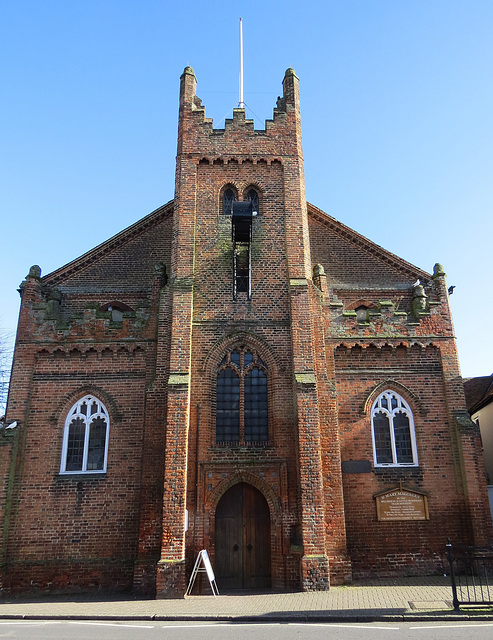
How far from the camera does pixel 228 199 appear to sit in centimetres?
1972

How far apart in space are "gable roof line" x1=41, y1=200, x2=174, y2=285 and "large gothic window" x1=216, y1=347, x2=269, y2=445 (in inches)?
325

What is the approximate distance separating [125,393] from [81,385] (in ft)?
4.86

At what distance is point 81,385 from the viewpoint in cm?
1778

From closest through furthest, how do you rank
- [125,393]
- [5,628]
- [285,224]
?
1. [5,628]
2. [125,393]
3. [285,224]

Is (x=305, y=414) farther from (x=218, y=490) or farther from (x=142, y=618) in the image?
(x=142, y=618)

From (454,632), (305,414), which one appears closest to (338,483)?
(305,414)

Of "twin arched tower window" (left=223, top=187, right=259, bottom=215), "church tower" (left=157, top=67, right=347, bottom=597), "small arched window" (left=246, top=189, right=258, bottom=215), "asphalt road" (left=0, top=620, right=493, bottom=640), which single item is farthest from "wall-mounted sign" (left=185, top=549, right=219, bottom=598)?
"small arched window" (left=246, top=189, right=258, bottom=215)

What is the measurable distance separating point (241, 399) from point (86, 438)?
511 cm

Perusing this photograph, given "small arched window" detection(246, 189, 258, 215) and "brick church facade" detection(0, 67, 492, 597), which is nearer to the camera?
"brick church facade" detection(0, 67, 492, 597)

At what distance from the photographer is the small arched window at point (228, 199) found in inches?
768

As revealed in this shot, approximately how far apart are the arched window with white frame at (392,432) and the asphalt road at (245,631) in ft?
22.0

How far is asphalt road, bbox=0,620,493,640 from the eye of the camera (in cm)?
959

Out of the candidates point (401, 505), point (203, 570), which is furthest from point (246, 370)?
point (401, 505)

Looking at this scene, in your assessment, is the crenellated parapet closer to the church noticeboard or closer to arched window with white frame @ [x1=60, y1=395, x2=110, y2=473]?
arched window with white frame @ [x1=60, y1=395, x2=110, y2=473]
